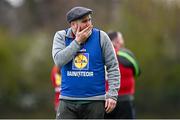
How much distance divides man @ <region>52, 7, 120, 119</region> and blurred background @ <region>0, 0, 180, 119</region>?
1809cm

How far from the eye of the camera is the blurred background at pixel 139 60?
2752 cm

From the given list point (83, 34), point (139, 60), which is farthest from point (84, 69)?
point (139, 60)

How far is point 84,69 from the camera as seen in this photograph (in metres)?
8.12

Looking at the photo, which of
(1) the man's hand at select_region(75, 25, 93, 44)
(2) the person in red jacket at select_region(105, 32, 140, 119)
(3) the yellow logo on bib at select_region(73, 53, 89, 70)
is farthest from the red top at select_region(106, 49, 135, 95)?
(1) the man's hand at select_region(75, 25, 93, 44)

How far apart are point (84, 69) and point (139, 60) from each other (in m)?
20.1

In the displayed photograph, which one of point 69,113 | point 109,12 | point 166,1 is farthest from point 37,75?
point 69,113

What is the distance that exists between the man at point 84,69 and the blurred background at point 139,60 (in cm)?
1809

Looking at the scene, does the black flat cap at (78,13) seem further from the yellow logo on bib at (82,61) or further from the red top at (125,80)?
the red top at (125,80)

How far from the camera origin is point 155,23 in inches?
1167

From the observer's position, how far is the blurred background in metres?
27.5

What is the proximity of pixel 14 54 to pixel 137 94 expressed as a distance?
5.84 m

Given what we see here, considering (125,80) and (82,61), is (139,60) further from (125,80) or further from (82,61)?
(82,61)

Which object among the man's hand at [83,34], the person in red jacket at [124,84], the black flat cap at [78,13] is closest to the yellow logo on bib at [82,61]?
the man's hand at [83,34]

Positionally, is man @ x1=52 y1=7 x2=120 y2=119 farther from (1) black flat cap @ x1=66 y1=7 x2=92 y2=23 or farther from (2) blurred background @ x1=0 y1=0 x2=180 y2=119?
(2) blurred background @ x1=0 y1=0 x2=180 y2=119
